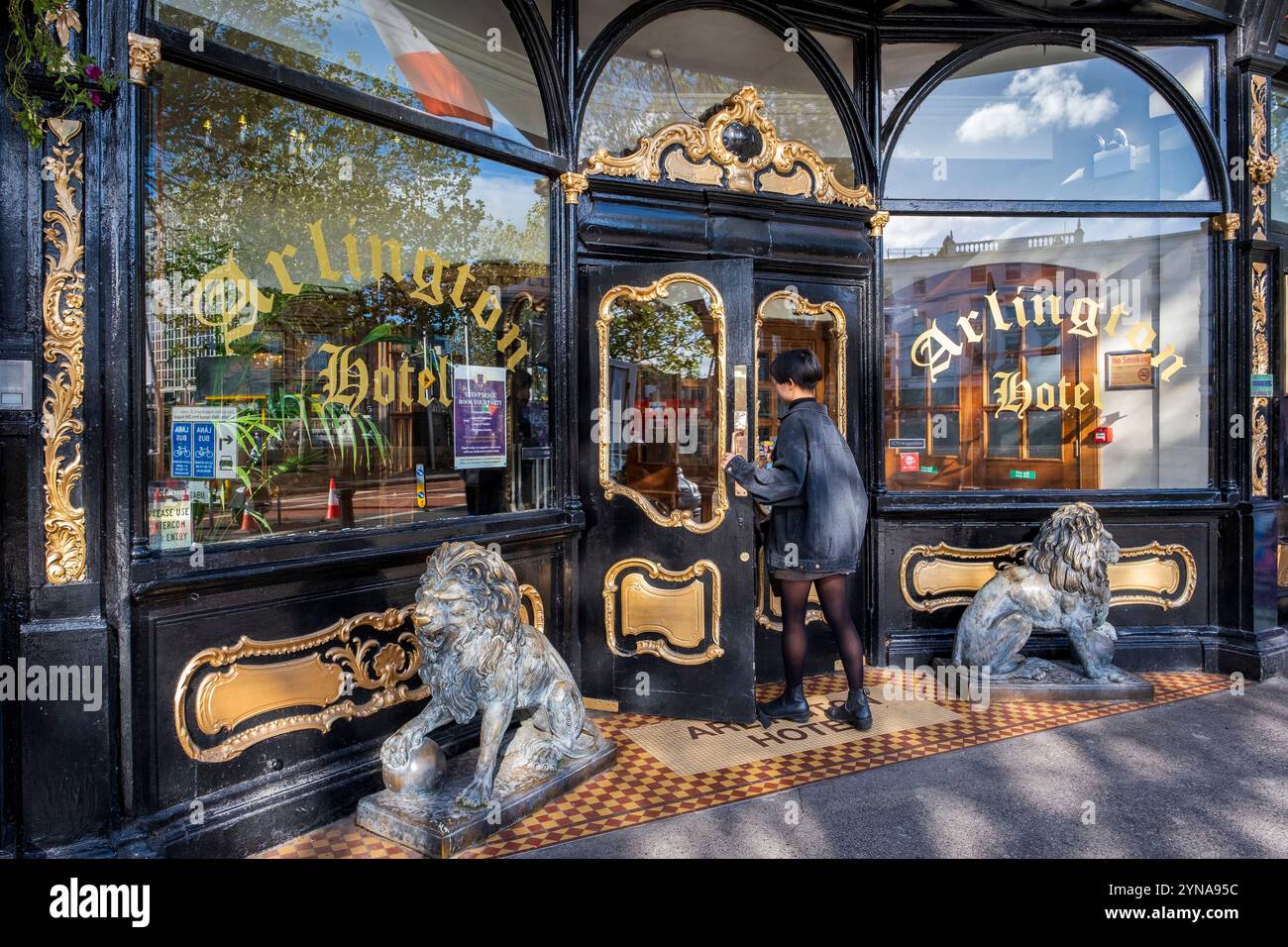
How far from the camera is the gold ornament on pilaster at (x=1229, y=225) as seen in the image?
203 inches

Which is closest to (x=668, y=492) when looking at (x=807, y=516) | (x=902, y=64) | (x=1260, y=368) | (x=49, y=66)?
(x=807, y=516)

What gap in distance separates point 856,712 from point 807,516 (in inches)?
40.8

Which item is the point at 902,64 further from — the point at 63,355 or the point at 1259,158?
the point at 63,355

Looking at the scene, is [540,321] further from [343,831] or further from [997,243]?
[997,243]

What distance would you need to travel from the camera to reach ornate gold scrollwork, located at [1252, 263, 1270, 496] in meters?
5.13

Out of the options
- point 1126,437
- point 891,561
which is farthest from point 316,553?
point 1126,437

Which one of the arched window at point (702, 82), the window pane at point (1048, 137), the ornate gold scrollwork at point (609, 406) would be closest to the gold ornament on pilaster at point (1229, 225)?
the window pane at point (1048, 137)

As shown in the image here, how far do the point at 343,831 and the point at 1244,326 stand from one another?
586 cm

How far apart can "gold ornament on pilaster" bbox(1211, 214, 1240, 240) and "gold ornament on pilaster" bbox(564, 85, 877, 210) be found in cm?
250

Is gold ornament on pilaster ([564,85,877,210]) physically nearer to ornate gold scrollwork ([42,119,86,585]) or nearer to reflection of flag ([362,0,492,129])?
reflection of flag ([362,0,492,129])

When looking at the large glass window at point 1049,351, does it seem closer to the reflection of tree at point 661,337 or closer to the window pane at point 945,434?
the window pane at point 945,434

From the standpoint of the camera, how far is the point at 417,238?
12.5 ft

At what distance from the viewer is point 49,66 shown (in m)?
2.58

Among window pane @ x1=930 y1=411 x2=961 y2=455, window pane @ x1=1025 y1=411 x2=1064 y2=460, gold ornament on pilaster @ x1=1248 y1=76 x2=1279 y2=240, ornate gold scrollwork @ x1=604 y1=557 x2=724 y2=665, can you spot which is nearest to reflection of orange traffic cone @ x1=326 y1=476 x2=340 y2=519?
ornate gold scrollwork @ x1=604 y1=557 x2=724 y2=665
